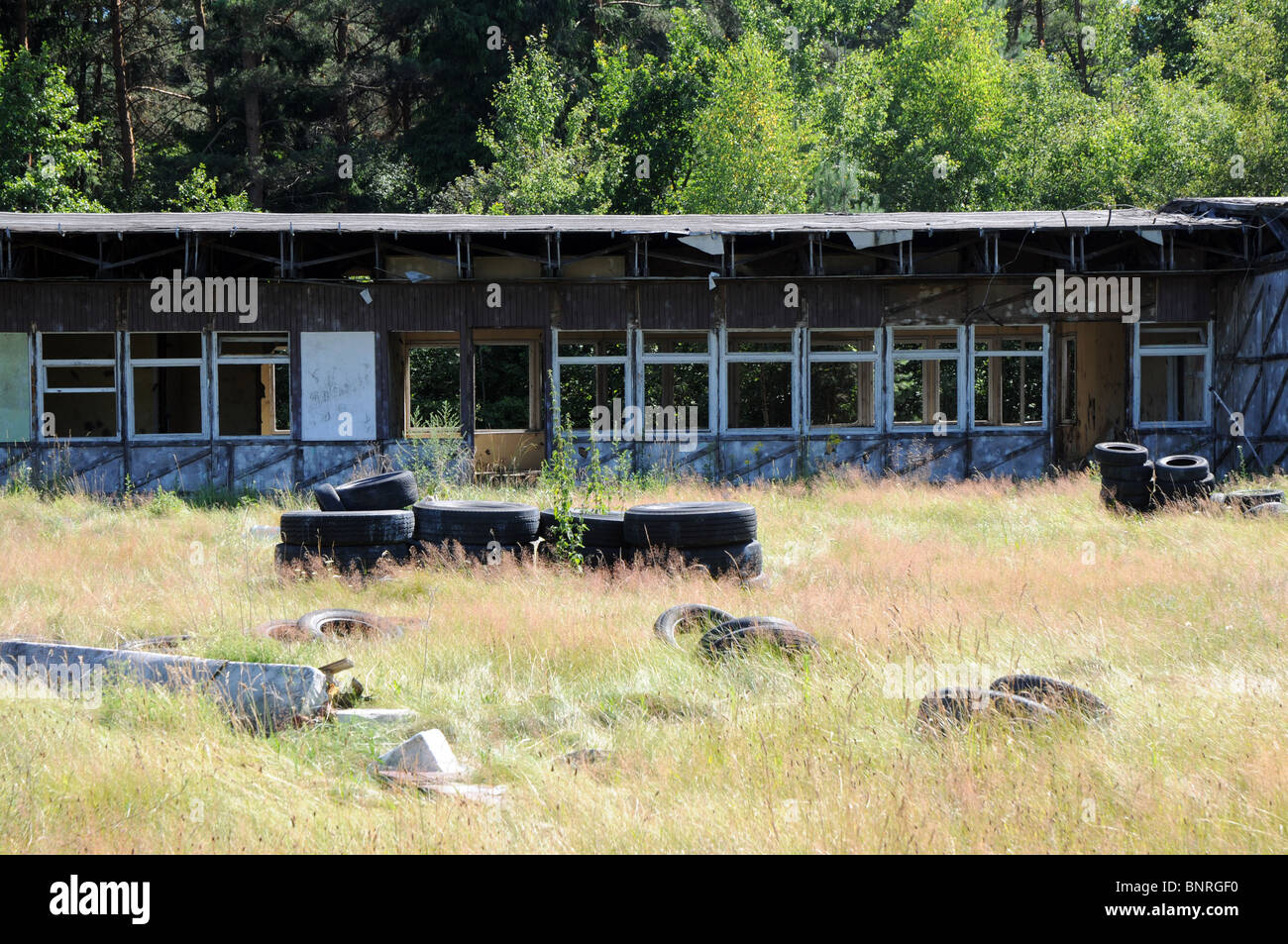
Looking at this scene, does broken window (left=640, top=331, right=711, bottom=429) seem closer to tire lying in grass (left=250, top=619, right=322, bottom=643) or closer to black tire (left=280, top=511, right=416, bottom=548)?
black tire (left=280, top=511, right=416, bottom=548)

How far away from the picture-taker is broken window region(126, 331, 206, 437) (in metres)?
20.1

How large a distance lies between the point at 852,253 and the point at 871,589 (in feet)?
33.2

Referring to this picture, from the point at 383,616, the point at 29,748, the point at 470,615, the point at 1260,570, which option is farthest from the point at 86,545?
the point at 1260,570

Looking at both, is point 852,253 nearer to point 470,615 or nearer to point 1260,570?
point 1260,570

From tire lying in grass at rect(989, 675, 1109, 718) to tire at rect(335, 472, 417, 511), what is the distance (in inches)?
262

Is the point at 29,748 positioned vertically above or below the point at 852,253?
below

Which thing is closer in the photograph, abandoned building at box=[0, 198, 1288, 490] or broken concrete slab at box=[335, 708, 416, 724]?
broken concrete slab at box=[335, 708, 416, 724]

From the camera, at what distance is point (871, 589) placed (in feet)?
27.7

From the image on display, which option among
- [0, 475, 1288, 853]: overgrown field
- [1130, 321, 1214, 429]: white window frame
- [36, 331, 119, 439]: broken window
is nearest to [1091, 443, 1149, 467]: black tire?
[0, 475, 1288, 853]: overgrown field

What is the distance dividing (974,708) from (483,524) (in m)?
5.51

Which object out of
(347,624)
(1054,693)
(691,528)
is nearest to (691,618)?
(691,528)

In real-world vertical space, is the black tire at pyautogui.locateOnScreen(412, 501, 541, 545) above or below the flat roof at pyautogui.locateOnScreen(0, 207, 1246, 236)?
below

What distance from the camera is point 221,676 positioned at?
5.75 meters

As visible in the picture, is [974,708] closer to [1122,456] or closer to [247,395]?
[1122,456]
